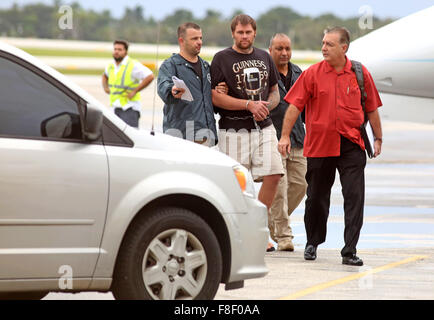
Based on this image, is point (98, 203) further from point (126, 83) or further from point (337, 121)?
point (126, 83)

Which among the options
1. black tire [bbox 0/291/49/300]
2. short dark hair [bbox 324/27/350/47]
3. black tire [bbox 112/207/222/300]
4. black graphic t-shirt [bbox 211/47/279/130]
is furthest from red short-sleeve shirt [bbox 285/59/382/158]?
black tire [bbox 0/291/49/300]

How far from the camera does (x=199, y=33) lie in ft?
29.0

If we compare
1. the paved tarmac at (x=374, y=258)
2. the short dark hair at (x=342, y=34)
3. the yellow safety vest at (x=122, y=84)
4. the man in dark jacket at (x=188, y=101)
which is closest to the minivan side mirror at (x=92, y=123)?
the paved tarmac at (x=374, y=258)

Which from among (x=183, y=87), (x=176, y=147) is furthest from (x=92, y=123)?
(x=183, y=87)

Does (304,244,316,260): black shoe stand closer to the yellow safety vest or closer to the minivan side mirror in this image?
the minivan side mirror

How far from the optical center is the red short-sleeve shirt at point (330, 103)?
874 cm

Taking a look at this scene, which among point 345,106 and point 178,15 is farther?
point 178,15

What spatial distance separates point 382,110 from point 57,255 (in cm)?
815

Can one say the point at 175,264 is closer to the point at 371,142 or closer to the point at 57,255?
the point at 57,255

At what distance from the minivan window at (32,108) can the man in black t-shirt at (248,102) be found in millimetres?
2878

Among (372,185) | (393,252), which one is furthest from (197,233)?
(372,185)

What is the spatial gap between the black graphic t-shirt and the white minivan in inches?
98.9

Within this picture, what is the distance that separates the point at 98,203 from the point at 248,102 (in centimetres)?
301

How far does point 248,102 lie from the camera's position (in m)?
8.88
